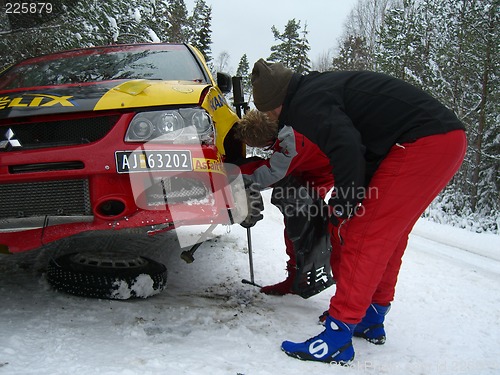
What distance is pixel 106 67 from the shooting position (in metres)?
3.20

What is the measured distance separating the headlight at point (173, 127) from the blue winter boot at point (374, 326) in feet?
4.45

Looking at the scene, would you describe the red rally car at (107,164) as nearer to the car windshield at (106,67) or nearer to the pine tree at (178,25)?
the car windshield at (106,67)

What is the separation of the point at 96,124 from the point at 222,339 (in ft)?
4.41

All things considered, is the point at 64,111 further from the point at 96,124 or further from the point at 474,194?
the point at 474,194

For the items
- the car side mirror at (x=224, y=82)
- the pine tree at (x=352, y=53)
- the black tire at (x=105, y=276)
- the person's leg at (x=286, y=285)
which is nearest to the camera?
the black tire at (x=105, y=276)

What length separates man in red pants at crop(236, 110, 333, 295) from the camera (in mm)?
2582

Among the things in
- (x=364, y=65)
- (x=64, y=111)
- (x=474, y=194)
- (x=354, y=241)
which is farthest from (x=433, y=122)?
(x=364, y=65)

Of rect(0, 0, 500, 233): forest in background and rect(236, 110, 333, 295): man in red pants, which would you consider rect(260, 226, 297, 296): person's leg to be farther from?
rect(0, 0, 500, 233): forest in background

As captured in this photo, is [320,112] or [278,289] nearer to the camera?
[320,112]

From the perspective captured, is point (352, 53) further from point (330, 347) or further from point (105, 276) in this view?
point (330, 347)

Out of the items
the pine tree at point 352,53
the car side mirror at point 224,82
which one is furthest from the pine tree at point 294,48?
the car side mirror at point 224,82

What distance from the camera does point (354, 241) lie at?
81.4 inches

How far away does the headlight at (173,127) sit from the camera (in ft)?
7.27

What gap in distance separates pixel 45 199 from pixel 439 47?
1410cm
